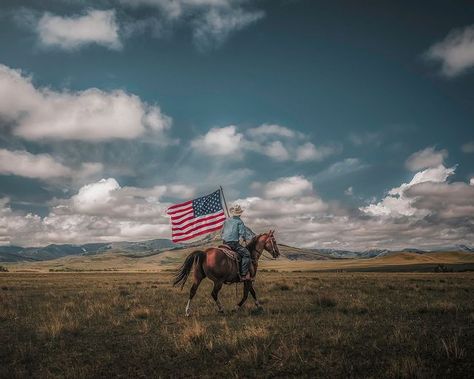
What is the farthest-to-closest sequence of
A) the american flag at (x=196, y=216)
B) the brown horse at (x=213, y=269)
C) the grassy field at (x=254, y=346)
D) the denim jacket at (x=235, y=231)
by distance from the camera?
the american flag at (x=196, y=216) → the denim jacket at (x=235, y=231) → the brown horse at (x=213, y=269) → the grassy field at (x=254, y=346)

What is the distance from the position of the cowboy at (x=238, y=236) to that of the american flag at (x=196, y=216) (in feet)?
13.5

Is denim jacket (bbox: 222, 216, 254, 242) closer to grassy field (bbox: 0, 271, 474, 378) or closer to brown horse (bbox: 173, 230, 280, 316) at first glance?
brown horse (bbox: 173, 230, 280, 316)

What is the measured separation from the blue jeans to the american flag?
4497 millimetres

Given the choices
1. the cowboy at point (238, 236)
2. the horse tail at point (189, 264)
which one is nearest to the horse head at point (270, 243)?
the cowboy at point (238, 236)

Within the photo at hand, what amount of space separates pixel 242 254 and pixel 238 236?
0.78m

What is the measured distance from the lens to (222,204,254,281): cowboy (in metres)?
15.6

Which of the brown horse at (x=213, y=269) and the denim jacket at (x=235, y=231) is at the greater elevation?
the denim jacket at (x=235, y=231)

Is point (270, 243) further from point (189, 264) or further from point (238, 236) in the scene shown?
point (189, 264)

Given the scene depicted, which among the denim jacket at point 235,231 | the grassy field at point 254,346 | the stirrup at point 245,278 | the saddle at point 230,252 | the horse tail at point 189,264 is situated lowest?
the grassy field at point 254,346

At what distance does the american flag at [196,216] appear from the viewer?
2058 cm

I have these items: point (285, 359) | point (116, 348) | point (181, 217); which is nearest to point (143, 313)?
point (116, 348)

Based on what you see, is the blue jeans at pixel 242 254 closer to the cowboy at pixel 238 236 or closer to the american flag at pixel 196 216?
the cowboy at pixel 238 236

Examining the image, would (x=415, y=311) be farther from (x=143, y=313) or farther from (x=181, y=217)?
(x=181, y=217)

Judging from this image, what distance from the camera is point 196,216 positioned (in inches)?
819
